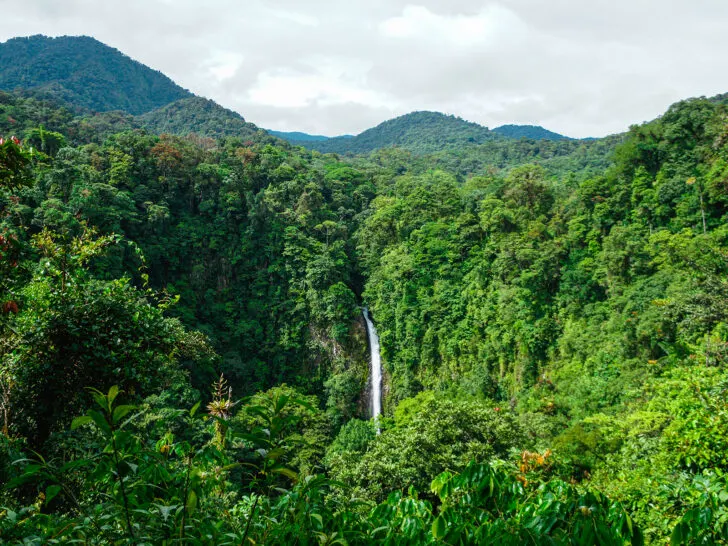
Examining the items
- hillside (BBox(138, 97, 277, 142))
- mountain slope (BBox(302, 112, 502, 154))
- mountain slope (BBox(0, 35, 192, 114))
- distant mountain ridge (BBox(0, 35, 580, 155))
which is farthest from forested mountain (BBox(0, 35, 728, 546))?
mountain slope (BBox(302, 112, 502, 154))

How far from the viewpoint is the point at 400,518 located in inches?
62.6

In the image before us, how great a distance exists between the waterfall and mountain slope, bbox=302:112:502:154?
52.1m

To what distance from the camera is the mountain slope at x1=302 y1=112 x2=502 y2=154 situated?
240 feet

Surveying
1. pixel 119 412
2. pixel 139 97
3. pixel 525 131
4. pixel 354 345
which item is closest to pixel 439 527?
pixel 119 412

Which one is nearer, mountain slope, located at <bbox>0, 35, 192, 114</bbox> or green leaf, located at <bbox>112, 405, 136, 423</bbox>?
green leaf, located at <bbox>112, 405, 136, 423</bbox>

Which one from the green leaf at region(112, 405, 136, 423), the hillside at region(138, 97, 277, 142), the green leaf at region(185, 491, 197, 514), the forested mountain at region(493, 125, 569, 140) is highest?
the forested mountain at region(493, 125, 569, 140)

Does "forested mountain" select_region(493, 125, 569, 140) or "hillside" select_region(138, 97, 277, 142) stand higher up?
"forested mountain" select_region(493, 125, 569, 140)

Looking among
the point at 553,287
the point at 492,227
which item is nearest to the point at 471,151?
the point at 492,227

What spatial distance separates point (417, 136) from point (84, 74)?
2117 inches

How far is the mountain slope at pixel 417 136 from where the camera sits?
240ft

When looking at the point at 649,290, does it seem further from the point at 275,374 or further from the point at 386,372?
the point at 275,374

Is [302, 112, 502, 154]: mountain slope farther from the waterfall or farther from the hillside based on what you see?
the waterfall

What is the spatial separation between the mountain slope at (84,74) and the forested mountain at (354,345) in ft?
104

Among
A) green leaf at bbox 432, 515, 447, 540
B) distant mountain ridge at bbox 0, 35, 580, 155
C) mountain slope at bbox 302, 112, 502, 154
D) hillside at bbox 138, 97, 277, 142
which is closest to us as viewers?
green leaf at bbox 432, 515, 447, 540
